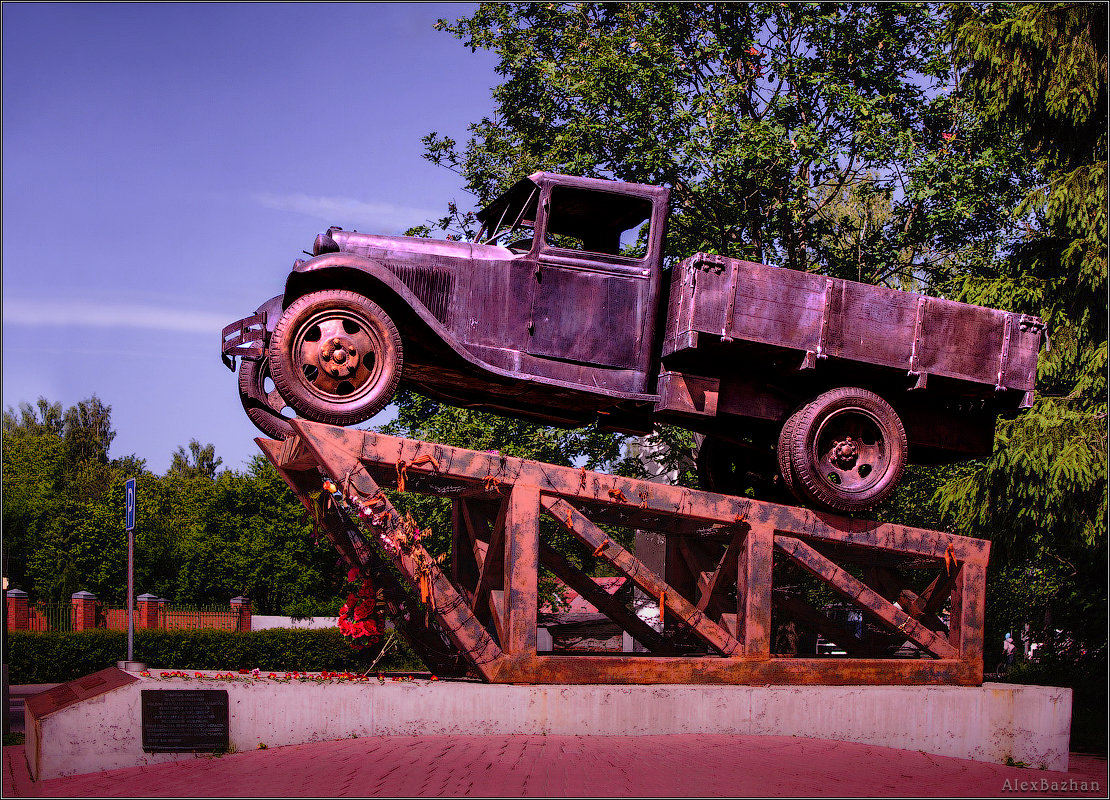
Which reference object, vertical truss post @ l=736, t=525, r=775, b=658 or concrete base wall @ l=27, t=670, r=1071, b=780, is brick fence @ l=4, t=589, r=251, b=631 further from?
vertical truss post @ l=736, t=525, r=775, b=658

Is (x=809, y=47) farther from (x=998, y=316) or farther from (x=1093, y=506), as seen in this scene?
(x=998, y=316)

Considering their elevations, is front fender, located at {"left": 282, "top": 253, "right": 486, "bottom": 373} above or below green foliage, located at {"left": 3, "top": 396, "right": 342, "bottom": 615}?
above

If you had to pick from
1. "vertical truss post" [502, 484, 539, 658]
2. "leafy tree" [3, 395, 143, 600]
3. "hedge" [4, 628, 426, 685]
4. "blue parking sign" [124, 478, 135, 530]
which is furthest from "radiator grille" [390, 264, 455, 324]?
"leafy tree" [3, 395, 143, 600]

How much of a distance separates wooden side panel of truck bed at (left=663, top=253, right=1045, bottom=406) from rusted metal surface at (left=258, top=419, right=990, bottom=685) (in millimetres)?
1397

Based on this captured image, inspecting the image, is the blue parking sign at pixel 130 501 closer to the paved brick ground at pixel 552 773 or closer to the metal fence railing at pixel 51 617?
the paved brick ground at pixel 552 773

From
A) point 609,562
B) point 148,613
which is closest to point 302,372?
point 609,562

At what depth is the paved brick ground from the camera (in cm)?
595

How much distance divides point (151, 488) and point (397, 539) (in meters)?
51.7

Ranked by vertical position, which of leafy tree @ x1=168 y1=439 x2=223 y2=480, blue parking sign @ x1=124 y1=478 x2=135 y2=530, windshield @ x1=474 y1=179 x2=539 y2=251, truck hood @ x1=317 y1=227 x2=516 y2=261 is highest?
windshield @ x1=474 y1=179 x2=539 y2=251

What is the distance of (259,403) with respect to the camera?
8805 mm

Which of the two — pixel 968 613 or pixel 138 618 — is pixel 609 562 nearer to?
pixel 968 613

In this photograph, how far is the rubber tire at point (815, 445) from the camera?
848 cm

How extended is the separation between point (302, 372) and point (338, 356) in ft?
0.93

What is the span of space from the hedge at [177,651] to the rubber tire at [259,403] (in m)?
13.3
